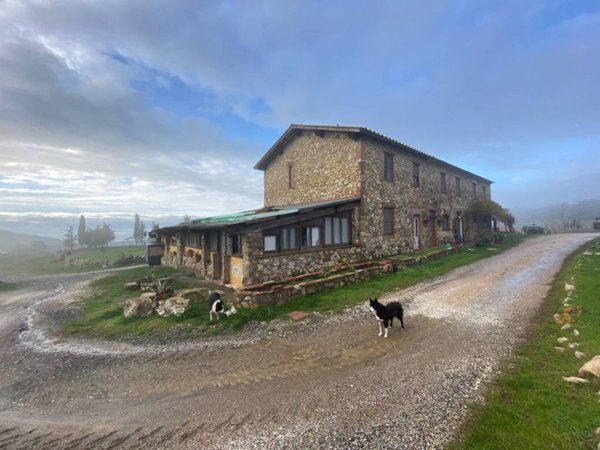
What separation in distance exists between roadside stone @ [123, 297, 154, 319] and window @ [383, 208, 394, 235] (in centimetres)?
1441

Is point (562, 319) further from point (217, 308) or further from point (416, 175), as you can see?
point (416, 175)

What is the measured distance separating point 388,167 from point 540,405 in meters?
16.5

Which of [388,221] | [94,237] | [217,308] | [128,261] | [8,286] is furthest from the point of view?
[94,237]

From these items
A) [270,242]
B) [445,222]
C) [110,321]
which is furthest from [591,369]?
[445,222]

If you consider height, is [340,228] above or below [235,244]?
above

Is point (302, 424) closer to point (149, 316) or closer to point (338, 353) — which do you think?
point (338, 353)

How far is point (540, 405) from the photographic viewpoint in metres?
4.33

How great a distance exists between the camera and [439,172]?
24.9m

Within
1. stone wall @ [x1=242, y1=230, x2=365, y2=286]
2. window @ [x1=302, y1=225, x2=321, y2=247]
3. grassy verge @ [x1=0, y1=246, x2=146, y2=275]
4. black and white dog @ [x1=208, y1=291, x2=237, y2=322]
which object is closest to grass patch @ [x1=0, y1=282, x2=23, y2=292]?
grassy verge @ [x1=0, y1=246, x2=146, y2=275]

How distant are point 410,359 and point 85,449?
6.05 meters

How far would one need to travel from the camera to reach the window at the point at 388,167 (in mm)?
18797

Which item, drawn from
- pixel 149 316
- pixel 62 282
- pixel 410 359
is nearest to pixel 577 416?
pixel 410 359

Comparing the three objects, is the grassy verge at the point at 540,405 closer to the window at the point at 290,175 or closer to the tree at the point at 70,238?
the window at the point at 290,175

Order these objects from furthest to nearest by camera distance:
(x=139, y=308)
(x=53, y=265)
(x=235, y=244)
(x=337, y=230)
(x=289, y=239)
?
(x=53, y=265) < (x=337, y=230) < (x=235, y=244) < (x=289, y=239) < (x=139, y=308)
